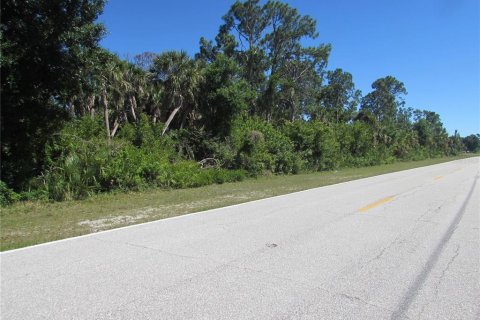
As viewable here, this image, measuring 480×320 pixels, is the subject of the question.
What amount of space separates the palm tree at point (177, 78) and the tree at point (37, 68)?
11667 mm

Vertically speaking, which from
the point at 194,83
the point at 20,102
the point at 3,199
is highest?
the point at 194,83

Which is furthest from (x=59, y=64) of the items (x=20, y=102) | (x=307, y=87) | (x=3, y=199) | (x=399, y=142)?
(x=399, y=142)

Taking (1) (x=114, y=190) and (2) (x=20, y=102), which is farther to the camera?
(1) (x=114, y=190)

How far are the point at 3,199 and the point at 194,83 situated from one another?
15.8 metres

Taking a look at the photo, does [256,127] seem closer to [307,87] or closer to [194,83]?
[194,83]

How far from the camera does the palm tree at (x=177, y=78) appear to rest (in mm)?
26344

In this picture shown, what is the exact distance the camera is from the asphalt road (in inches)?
162

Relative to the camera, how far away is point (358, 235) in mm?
7637

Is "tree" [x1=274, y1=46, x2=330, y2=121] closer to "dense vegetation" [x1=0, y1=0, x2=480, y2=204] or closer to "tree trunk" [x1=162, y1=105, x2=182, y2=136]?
"dense vegetation" [x1=0, y1=0, x2=480, y2=204]

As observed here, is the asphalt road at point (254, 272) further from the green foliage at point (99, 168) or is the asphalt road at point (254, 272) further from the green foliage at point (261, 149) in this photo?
the green foliage at point (261, 149)

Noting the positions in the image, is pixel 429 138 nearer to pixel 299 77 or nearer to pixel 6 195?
pixel 299 77

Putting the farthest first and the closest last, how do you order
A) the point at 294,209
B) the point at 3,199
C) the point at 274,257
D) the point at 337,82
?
the point at 337,82 < the point at 3,199 < the point at 294,209 < the point at 274,257

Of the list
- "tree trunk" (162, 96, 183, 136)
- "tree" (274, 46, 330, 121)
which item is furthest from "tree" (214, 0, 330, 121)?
"tree trunk" (162, 96, 183, 136)

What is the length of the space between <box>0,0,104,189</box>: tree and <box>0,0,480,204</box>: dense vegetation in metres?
0.04
